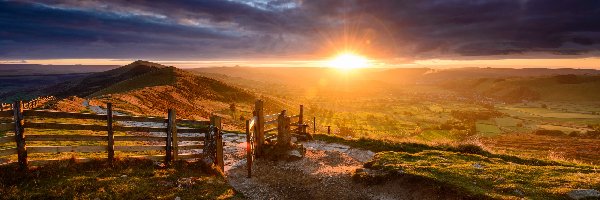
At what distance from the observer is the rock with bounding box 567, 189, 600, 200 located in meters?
11.6

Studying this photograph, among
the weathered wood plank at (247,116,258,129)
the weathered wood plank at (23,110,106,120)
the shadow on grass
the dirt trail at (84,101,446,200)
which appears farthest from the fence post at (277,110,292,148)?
the weathered wood plank at (23,110,106,120)

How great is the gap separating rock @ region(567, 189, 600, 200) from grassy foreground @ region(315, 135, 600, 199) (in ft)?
0.71

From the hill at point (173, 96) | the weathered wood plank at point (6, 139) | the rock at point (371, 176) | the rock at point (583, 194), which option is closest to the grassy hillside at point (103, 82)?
the hill at point (173, 96)

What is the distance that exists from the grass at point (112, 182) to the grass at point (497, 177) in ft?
27.5

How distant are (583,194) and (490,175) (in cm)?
355

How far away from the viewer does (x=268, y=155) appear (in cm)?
2111

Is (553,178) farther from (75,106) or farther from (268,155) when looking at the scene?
(75,106)

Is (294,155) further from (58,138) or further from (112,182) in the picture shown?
(58,138)

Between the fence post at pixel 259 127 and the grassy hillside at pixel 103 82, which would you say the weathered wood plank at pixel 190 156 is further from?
the grassy hillside at pixel 103 82

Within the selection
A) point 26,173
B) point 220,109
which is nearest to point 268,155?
point 26,173

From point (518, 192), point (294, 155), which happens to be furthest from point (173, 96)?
point (518, 192)

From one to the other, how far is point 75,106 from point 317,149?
28653 mm

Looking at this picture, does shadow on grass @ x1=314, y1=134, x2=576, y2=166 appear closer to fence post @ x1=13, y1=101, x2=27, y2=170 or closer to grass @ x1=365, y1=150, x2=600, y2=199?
grass @ x1=365, y1=150, x2=600, y2=199

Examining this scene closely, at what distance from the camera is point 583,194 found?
1178 cm
